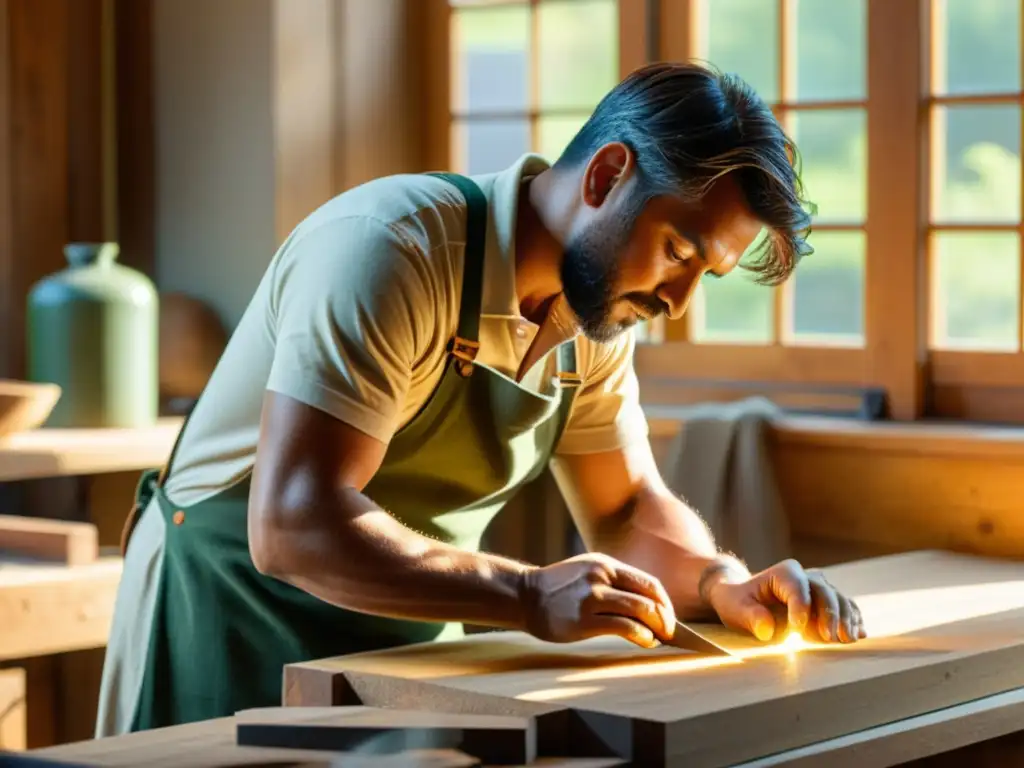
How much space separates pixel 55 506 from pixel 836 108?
1895mm

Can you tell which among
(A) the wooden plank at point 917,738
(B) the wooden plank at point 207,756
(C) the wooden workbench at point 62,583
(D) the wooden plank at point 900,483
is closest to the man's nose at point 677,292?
(A) the wooden plank at point 917,738

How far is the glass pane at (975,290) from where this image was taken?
3115 millimetres

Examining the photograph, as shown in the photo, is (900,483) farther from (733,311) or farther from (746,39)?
(746,39)

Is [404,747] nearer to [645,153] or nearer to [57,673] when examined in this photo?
[645,153]

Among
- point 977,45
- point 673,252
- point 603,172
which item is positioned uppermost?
point 977,45

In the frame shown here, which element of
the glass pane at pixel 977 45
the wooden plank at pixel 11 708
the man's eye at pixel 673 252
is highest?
the glass pane at pixel 977 45

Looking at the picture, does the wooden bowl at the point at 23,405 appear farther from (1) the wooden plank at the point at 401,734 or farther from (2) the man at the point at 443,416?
(1) the wooden plank at the point at 401,734

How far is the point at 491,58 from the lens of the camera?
3695 millimetres

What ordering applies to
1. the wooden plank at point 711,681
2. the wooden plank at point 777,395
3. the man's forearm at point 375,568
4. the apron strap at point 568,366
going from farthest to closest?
the wooden plank at point 777,395, the apron strap at point 568,366, the man's forearm at point 375,568, the wooden plank at point 711,681

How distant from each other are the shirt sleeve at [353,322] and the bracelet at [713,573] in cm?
53

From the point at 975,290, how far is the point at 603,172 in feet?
4.42

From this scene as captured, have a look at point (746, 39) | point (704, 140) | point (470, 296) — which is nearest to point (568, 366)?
point (470, 296)

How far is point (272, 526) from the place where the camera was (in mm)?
1812

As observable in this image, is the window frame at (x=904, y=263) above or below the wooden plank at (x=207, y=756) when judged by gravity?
above
